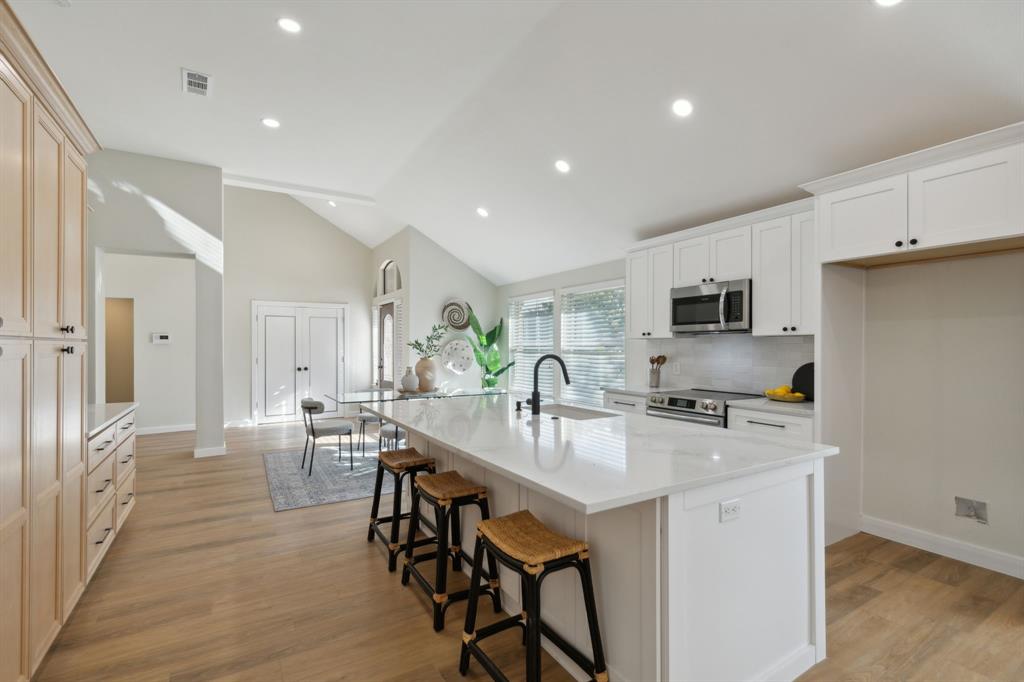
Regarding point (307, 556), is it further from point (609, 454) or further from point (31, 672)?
point (609, 454)

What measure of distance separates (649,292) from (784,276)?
1257 mm

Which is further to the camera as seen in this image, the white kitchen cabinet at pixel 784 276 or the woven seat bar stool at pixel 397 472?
the white kitchen cabinet at pixel 784 276

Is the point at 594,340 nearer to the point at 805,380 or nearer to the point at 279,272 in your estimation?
the point at 805,380

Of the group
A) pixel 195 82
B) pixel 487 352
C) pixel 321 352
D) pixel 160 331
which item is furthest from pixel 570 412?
pixel 160 331

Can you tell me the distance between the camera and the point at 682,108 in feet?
10.6

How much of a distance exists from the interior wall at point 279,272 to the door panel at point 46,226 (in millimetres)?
6234

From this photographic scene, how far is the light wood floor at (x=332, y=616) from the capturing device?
203 centimetres

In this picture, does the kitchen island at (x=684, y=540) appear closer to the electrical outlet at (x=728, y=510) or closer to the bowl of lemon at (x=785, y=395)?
the electrical outlet at (x=728, y=510)

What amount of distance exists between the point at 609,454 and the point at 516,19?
2878 millimetres

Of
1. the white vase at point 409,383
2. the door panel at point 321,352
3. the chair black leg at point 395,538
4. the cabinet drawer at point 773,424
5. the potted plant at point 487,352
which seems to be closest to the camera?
the chair black leg at point 395,538

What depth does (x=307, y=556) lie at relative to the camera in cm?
312

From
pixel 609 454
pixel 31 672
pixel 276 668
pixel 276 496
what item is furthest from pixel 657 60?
pixel 276 496

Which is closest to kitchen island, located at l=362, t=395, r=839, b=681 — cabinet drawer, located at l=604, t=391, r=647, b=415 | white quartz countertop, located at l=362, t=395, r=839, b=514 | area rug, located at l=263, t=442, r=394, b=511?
white quartz countertop, located at l=362, t=395, r=839, b=514

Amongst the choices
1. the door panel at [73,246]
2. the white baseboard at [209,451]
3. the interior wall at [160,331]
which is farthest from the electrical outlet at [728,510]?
the interior wall at [160,331]
